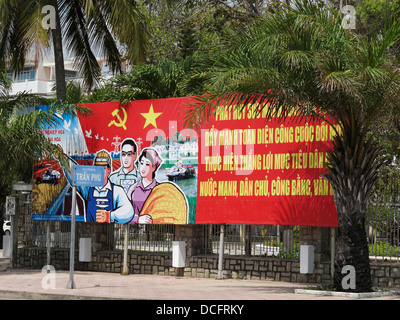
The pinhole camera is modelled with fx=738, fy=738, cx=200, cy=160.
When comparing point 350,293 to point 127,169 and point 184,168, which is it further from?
point 127,169

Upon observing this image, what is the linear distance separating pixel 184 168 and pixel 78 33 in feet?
28.5

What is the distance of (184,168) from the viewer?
20.8 m

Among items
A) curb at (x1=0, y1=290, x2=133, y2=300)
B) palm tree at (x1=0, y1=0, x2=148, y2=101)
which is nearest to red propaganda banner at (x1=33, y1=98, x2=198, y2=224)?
palm tree at (x1=0, y1=0, x2=148, y2=101)

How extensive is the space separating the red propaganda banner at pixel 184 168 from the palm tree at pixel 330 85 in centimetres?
223

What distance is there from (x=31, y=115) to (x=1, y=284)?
20.1ft

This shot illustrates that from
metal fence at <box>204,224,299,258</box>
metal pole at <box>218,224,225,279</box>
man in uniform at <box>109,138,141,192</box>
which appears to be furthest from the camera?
man in uniform at <box>109,138,141,192</box>

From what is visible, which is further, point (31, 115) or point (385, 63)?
point (31, 115)

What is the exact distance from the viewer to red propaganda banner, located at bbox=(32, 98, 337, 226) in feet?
61.9

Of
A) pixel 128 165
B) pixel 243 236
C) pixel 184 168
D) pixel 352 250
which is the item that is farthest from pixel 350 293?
pixel 128 165

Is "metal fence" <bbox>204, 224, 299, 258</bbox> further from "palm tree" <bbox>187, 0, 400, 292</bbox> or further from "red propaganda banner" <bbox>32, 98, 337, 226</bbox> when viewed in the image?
"palm tree" <bbox>187, 0, 400, 292</bbox>

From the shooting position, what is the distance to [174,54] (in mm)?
35344

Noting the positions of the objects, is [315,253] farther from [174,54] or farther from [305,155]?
[174,54]

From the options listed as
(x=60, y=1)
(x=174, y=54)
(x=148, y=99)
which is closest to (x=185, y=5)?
(x=174, y=54)

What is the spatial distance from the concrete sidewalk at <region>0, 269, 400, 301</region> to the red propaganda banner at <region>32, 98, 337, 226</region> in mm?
1701
